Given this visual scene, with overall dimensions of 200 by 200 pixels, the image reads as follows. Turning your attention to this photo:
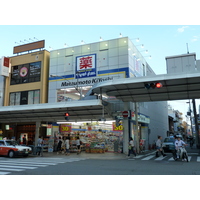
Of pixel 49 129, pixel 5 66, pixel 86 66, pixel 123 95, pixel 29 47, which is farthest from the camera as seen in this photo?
pixel 29 47

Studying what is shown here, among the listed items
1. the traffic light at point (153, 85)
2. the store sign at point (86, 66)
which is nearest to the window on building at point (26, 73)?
the store sign at point (86, 66)

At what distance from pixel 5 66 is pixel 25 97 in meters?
5.53

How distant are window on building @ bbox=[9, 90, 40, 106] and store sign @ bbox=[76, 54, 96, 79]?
21.7 ft

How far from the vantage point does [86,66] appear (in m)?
26.5

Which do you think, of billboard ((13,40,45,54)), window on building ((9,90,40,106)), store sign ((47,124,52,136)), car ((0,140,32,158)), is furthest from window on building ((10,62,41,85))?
car ((0,140,32,158))

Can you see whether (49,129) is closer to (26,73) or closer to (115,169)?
(26,73)

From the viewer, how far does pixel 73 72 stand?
1067 inches

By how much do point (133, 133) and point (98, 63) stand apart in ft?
29.4

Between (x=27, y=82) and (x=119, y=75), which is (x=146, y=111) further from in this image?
(x=27, y=82)

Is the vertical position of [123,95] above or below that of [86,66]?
below

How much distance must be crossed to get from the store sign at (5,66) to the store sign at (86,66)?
36.6ft

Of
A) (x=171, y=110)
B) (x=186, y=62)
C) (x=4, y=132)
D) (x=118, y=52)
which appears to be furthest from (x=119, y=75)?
(x=171, y=110)

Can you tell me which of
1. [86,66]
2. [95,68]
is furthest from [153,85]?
[86,66]

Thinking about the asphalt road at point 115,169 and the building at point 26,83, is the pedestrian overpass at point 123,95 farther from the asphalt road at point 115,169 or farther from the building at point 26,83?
the asphalt road at point 115,169
